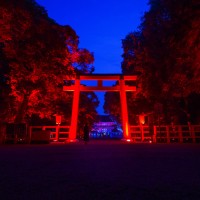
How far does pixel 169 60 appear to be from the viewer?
63.3 feet

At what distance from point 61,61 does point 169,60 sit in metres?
9.10

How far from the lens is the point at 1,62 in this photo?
24422 mm

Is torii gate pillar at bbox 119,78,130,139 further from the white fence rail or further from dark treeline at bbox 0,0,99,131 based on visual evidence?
Result: dark treeline at bbox 0,0,99,131

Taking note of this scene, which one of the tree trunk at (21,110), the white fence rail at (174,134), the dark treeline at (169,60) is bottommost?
the white fence rail at (174,134)

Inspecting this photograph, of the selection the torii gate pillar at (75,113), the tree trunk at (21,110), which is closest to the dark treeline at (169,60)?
the torii gate pillar at (75,113)

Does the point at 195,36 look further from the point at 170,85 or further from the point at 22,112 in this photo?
the point at 22,112

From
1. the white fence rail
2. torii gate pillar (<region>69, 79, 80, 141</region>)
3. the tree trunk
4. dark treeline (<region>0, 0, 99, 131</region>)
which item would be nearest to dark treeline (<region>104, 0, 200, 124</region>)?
the white fence rail

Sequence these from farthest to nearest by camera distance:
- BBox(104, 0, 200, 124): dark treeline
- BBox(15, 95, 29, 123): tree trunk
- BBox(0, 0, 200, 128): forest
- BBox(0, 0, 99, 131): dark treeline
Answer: BBox(15, 95, 29, 123): tree trunk, BBox(0, 0, 99, 131): dark treeline, BBox(0, 0, 200, 128): forest, BBox(104, 0, 200, 124): dark treeline

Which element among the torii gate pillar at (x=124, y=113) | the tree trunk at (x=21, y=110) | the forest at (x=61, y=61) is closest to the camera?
the forest at (x=61, y=61)

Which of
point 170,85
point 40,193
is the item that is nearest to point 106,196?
point 40,193

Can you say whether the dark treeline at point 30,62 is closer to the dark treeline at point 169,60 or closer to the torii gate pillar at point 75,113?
the torii gate pillar at point 75,113

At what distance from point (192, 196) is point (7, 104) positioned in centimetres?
2229

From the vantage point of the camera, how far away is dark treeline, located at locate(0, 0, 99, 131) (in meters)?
22.9

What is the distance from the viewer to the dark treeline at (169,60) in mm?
16000
